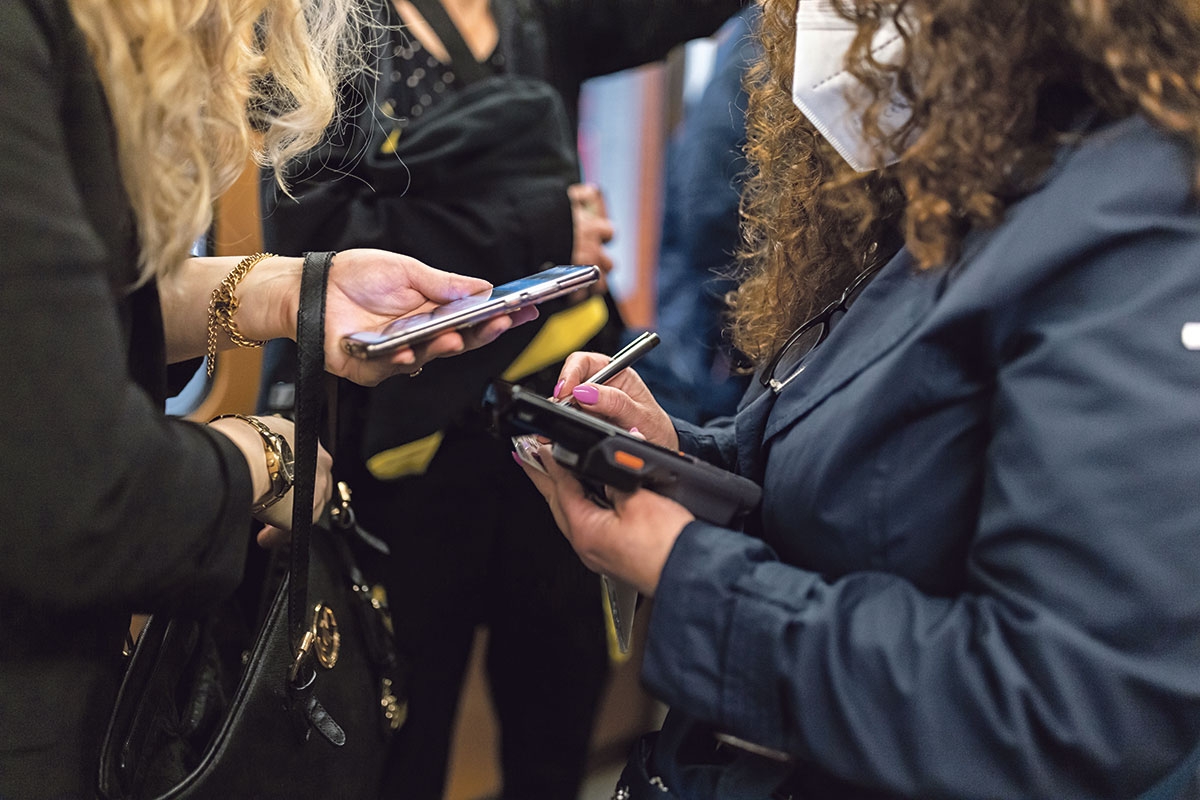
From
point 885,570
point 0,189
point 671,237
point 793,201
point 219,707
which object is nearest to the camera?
point 0,189

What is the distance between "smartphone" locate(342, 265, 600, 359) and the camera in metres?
0.74

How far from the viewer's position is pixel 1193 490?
55 centimetres

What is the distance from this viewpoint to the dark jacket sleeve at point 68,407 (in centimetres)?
56

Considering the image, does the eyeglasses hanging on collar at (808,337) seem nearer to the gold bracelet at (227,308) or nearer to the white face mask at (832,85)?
the white face mask at (832,85)

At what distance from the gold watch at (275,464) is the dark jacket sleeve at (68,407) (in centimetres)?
11

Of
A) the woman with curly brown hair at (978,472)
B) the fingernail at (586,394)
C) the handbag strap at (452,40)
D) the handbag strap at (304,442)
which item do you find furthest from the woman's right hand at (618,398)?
the handbag strap at (452,40)

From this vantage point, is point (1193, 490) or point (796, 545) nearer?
point (1193, 490)

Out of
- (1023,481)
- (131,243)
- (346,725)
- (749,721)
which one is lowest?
(346,725)

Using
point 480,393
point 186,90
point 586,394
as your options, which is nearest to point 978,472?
point 586,394

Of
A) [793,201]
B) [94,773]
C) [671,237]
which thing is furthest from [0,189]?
[671,237]

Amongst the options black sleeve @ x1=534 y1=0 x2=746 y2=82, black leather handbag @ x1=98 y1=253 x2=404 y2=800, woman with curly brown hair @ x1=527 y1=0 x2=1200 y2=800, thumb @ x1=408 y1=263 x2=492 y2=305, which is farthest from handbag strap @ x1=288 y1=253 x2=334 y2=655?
black sleeve @ x1=534 y1=0 x2=746 y2=82

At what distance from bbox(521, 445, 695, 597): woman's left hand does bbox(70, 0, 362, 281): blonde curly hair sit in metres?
0.36

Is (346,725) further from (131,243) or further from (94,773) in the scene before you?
(131,243)

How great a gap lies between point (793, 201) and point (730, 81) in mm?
783
